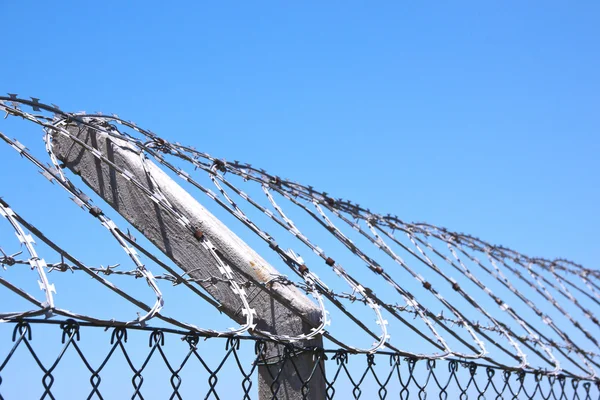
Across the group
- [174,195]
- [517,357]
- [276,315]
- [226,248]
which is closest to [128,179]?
[174,195]

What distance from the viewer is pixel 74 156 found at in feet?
12.1

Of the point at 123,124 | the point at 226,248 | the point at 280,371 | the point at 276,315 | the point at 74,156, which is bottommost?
the point at 280,371

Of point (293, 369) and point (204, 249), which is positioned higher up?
point (204, 249)

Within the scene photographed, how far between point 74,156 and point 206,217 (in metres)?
0.74

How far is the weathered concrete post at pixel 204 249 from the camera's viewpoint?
3.26 meters

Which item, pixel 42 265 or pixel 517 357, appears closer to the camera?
pixel 42 265

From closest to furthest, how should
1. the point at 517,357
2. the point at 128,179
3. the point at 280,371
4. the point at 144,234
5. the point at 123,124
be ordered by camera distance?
the point at 280,371, the point at 128,179, the point at 144,234, the point at 123,124, the point at 517,357

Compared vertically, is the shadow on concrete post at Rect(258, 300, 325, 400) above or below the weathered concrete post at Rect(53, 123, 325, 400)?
below

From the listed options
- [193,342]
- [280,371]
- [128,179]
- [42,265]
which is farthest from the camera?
[128,179]

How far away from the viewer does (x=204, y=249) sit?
10.9 ft

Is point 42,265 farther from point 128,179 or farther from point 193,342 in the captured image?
point 128,179

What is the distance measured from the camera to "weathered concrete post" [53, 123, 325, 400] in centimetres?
326

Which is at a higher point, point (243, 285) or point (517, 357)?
point (517, 357)

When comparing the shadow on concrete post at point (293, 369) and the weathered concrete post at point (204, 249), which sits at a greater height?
the weathered concrete post at point (204, 249)
